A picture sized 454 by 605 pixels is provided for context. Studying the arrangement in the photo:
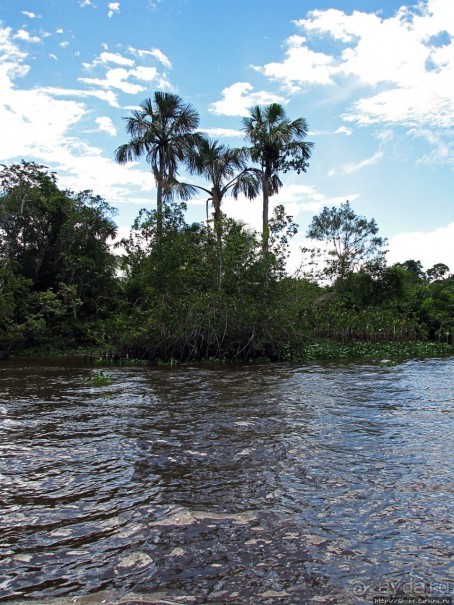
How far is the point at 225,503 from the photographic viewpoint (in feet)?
12.3

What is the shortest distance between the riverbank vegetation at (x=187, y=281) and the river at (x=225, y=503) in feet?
32.9

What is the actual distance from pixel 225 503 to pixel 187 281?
14961mm

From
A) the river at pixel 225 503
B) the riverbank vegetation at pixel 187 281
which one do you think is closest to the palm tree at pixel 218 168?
the riverbank vegetation at pixel 187 281

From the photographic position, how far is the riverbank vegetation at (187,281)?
58.6 ft

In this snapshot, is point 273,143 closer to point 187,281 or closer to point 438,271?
point 187,281

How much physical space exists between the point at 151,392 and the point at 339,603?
7648mm

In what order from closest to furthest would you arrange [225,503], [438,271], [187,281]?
[225,503] → [187,281] → [438,271]

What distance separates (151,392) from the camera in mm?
9758

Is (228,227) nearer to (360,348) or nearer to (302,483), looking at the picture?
(360,348)

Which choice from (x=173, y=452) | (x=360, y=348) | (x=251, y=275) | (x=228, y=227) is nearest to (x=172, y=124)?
(x=228, y=227)

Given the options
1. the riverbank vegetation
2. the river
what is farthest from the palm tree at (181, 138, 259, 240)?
the river

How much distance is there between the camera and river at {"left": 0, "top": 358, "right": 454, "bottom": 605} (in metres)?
2.64

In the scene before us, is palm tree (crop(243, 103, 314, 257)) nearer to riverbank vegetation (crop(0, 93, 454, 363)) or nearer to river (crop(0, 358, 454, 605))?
riverbank vegetation (crop(0, 93, 454, 363))

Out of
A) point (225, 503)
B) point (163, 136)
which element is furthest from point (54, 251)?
point (225, 503)
